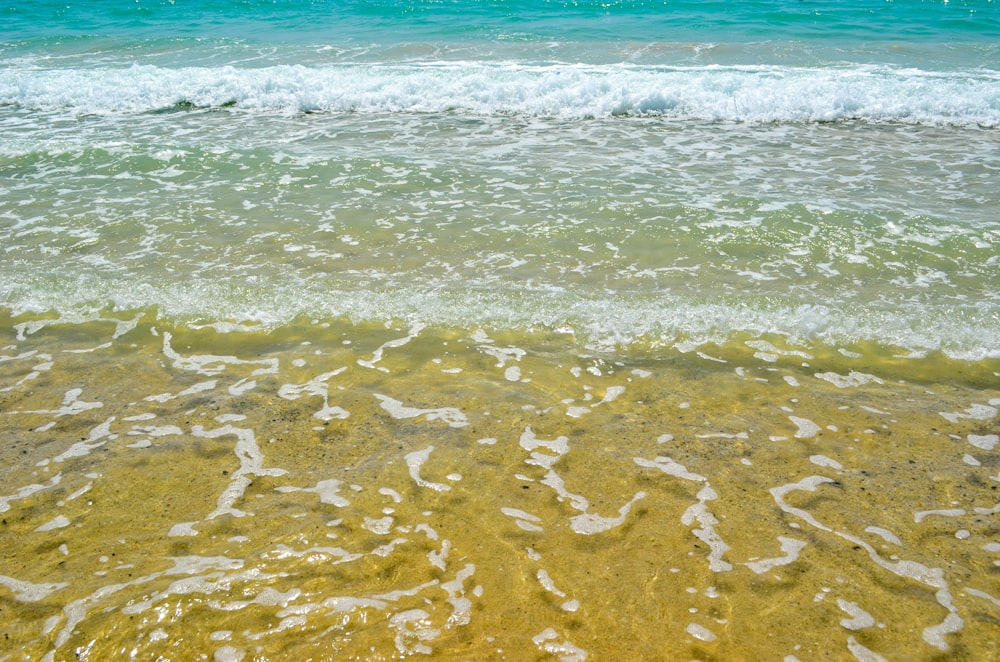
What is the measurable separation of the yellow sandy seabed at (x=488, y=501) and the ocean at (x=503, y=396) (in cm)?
2

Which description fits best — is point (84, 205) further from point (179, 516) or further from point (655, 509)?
point (655, 509)

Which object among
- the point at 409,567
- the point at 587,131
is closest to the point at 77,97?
the point at 587,131

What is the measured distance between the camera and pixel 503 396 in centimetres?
540

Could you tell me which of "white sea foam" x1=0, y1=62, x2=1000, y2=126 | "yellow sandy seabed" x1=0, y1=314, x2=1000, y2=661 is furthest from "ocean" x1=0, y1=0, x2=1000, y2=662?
"white sea foam" x1=0, y1=62, x2=1000, y2=126

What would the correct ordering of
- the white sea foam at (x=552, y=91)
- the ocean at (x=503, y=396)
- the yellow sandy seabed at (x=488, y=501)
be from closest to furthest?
the yellow sandy seabed at (x=488, y=501), the ocean at (x=503, y=396), the white sea foam at (x=552, y=91)

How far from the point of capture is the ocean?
3480mm

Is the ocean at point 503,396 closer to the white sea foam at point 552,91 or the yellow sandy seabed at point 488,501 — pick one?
the yellow sandy seabed at point 488,501

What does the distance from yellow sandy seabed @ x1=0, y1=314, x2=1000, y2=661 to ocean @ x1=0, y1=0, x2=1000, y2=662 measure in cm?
2

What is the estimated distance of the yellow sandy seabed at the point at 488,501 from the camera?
3.37m

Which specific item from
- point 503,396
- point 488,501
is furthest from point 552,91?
point 488,501

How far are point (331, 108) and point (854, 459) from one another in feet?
49.0

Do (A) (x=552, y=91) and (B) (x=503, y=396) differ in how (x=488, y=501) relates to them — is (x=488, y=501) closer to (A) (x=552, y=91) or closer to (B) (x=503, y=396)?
(B) (x=503, y=396)

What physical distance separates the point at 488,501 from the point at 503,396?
124 cm

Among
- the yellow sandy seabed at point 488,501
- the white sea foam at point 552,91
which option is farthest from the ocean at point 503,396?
the white sea foam at point 552,91
